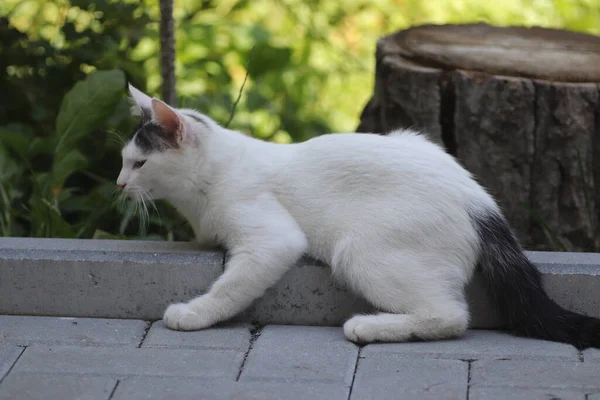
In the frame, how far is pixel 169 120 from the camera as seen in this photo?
316 cm

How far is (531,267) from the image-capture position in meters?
3.09

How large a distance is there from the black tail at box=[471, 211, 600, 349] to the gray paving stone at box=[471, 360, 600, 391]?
0.59ft

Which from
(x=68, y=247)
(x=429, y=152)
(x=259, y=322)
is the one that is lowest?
(x=259, y=322)

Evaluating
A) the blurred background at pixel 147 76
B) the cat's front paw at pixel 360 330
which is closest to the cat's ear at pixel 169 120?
the blurred background at pixel 147 76

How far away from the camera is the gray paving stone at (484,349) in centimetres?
289

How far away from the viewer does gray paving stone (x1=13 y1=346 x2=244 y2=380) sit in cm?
279

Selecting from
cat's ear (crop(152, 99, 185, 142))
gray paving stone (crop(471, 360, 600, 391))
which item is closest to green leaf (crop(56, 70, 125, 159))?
cat's ear (crop(152, 99, 185, 142))

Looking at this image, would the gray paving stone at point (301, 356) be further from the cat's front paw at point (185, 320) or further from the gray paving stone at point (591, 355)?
the gray paving stone at point (591, 355)

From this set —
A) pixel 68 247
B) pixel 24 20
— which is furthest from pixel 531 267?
pixel 24 20

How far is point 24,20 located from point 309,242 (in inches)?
158

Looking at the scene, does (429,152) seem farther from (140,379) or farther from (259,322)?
(140,379)

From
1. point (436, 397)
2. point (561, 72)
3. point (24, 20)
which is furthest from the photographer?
point (24, 20)

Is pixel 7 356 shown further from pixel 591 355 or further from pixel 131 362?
pixel 591 355

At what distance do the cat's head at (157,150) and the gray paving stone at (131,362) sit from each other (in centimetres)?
59
